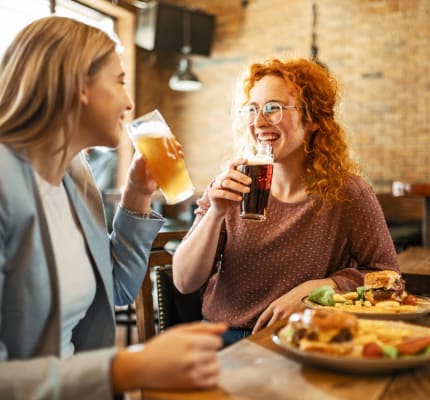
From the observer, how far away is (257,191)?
1515 millimetres

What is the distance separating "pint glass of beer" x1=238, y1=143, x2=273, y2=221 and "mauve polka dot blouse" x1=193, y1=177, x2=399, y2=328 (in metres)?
0.18

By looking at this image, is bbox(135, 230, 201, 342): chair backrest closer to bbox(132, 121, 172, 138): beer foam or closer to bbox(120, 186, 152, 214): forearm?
bbox(120, 186, 152, 214): forearm

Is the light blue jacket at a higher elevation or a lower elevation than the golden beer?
lower

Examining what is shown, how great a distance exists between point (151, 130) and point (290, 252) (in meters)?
0.60

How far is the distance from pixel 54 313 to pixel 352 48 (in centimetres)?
536

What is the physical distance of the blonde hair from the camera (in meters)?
1.08

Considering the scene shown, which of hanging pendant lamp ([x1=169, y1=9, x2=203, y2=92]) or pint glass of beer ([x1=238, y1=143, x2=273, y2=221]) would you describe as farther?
hanging pendant lamp ([x1=169, y1=9, x2=203, y2=92])

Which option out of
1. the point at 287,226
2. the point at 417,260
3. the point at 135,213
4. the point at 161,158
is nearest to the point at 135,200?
the point at 135,213

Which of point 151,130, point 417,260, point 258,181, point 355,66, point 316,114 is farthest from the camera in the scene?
point 355,66

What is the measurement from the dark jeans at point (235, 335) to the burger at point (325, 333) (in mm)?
707

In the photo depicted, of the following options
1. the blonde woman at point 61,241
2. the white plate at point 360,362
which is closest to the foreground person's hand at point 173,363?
the blonde woman at point 61,241

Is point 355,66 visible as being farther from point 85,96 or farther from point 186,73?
point 85,96

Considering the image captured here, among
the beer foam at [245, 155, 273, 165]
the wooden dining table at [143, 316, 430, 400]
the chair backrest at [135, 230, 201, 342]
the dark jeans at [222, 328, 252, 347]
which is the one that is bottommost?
the dark jeans at [222, 328, 252, 347]

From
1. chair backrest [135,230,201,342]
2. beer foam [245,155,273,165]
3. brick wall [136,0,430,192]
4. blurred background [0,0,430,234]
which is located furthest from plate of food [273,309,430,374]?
brick wall [136,0,430,192]
